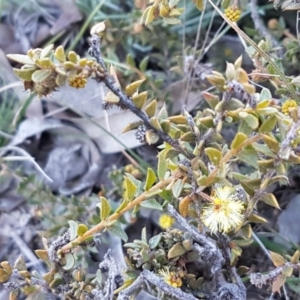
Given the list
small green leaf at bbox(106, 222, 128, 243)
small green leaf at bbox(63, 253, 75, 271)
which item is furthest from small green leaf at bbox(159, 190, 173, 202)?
small green leaf at bbox(63, 253, 75, 271)

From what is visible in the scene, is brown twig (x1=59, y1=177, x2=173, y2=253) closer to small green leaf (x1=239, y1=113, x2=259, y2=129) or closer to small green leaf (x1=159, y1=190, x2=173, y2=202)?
small green leaf (x1=159, y1=190, x2=173, y2=202)

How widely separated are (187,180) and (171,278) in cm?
20

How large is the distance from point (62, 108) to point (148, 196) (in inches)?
36.0

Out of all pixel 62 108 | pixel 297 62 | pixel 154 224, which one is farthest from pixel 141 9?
pixel 154 224

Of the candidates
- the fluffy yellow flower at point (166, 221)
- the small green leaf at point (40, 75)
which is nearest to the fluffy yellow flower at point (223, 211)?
the small green leaf at point (40, 75)

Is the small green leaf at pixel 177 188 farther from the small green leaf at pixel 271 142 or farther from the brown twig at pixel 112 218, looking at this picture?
the small green leaf at pixel 271 142

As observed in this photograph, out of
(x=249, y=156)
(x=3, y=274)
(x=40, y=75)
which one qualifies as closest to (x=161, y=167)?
(x=249, y=156)

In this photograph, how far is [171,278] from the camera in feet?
3.60

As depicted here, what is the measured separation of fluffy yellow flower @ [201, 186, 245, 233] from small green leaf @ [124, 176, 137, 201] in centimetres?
14

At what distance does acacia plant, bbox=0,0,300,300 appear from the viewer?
95 cm

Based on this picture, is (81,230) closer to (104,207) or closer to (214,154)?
(104,207)

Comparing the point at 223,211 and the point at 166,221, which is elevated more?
the point at 223,211

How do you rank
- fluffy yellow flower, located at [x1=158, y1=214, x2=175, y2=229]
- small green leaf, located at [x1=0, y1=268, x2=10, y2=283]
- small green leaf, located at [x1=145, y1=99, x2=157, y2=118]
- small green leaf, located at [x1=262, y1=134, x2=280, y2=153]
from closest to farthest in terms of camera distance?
small green leaf, located at [x1=262, y1=134, x2=280, y2=153] → small green leaf, located at [x1=145, y1=99, x2=157, y2=118] → small green leaf, located at [x1=0, y1=268, x2=10, y2=283] → fluffy yellow flower, located at [x1=158, y1=214, x2=175, y2=229]

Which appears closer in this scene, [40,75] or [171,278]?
[40,75]
